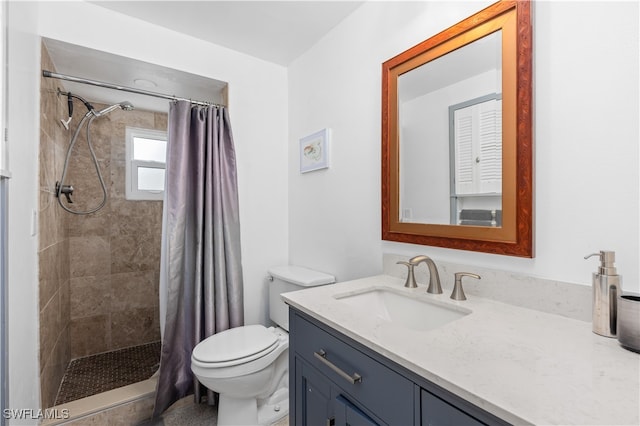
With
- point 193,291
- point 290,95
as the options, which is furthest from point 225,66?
point 193,291

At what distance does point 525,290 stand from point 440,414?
579mm

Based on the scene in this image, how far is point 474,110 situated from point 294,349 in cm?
112

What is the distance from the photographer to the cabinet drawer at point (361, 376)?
70cm

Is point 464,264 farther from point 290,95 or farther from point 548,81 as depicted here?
point 290,95

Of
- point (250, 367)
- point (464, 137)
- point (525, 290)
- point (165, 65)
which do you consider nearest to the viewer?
point (525, 290)

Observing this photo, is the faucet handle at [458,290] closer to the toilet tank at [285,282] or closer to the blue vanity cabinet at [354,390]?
the blue vanity cabinet at [354,390]

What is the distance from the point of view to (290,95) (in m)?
2.26

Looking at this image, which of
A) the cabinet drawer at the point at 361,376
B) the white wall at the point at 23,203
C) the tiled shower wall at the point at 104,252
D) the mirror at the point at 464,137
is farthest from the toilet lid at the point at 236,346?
the tiled shower wall at the point at 104,252

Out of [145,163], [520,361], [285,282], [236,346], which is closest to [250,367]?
[236,346]

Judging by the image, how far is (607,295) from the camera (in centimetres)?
75

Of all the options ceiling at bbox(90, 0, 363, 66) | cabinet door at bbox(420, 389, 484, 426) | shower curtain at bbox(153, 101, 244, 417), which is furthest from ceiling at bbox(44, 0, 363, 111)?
cabinet door at bbox(420, 389, 484, 426)

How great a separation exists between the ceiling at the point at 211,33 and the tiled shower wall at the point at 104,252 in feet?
1.31

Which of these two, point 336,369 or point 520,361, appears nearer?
point 520,361

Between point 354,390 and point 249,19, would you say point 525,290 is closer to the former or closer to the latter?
point 354,390
